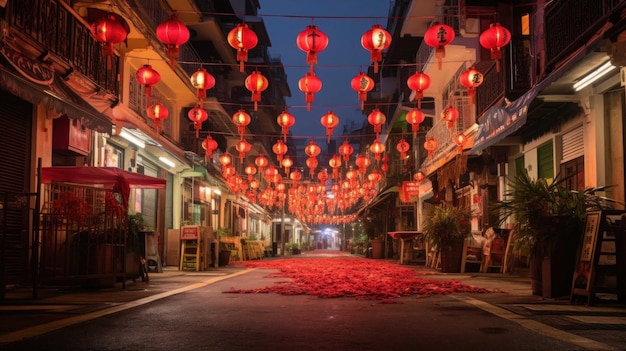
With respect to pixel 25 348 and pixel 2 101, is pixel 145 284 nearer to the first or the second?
pixel 2 101

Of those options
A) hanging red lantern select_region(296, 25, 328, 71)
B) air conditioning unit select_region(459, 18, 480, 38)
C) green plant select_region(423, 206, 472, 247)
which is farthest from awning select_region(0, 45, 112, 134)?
air conditioning unit select_region(459, 18, 480, 38)

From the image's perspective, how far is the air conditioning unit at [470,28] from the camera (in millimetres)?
19750

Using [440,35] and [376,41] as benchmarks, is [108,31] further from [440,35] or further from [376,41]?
[440,35]

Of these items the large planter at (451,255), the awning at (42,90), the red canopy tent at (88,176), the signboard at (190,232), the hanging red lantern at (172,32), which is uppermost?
the hanging red lantern at (172,32)

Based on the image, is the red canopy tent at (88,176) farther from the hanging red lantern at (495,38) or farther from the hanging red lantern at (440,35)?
the hanging red lantern at (495,38)

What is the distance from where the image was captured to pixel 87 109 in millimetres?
10648

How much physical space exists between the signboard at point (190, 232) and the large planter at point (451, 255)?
23.5 feet

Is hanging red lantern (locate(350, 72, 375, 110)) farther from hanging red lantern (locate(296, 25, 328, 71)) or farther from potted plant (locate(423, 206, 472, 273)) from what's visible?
potted plant (locate(423, 206, 472, 273))

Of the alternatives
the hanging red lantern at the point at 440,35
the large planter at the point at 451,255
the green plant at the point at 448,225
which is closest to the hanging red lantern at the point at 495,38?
the hanging red lantern at the point at 440,35

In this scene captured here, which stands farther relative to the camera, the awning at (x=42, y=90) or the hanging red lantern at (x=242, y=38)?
the hanging red lantern at (x=242, y=38)

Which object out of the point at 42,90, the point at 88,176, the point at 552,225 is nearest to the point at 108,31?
the point at 88,176

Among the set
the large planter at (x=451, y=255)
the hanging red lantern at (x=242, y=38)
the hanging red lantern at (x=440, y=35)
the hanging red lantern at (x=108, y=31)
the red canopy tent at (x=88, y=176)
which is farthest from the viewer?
the large planter at (x=451, y=255)

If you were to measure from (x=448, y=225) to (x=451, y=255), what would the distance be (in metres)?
0.83

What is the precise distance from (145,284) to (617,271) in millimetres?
8478
